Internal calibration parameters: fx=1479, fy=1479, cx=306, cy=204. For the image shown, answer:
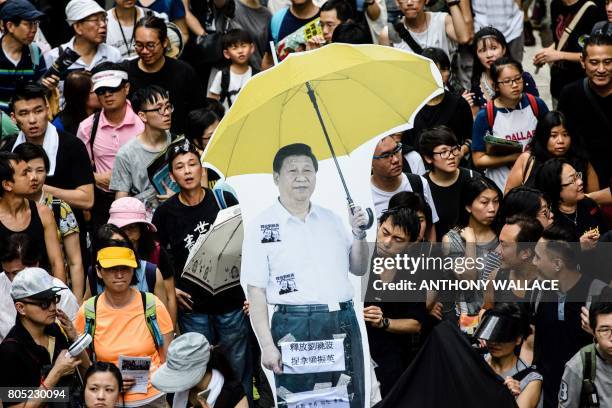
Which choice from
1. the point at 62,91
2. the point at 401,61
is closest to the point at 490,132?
the point at 401,61

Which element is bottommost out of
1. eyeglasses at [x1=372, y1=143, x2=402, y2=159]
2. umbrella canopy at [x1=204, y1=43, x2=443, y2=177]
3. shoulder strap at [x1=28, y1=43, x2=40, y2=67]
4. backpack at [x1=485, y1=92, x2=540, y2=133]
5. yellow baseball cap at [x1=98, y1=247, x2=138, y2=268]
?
yellow baseball cap at [x1=98, y1=247, x2=138, y2=268]

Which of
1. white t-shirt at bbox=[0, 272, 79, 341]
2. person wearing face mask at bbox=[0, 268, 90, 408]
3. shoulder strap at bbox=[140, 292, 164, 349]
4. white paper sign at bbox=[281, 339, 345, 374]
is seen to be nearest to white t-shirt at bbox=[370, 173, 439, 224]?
shoulder strap at bbox=[140, 292, 164, 349]

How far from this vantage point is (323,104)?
8.96 m

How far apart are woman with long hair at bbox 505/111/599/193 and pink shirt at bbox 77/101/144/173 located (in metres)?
2.97

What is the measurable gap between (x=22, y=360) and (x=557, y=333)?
130 inches

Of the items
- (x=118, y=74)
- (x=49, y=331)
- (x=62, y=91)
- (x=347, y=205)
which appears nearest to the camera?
(x=347, y=205)

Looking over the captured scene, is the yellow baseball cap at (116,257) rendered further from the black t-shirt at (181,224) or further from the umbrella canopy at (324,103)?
the umbrella canopy at (324,103)

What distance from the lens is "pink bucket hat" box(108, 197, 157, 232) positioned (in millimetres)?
10117

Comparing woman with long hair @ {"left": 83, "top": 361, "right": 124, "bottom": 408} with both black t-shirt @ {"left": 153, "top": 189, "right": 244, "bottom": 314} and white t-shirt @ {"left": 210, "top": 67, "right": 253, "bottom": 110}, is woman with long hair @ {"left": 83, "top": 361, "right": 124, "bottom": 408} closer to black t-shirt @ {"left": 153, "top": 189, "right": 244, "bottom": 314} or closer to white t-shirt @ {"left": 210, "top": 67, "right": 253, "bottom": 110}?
black t-shirt @ {"left": 153, "top": 189, "right": 244, "bottom": 314}

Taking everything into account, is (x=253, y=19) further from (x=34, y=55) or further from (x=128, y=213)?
(x=128, y=213)

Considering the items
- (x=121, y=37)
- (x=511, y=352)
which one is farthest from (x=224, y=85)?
(x=511, y=352)

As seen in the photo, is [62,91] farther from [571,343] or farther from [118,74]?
[571,343]

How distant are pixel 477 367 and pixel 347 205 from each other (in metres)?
1.48

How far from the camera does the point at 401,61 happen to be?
900cm
